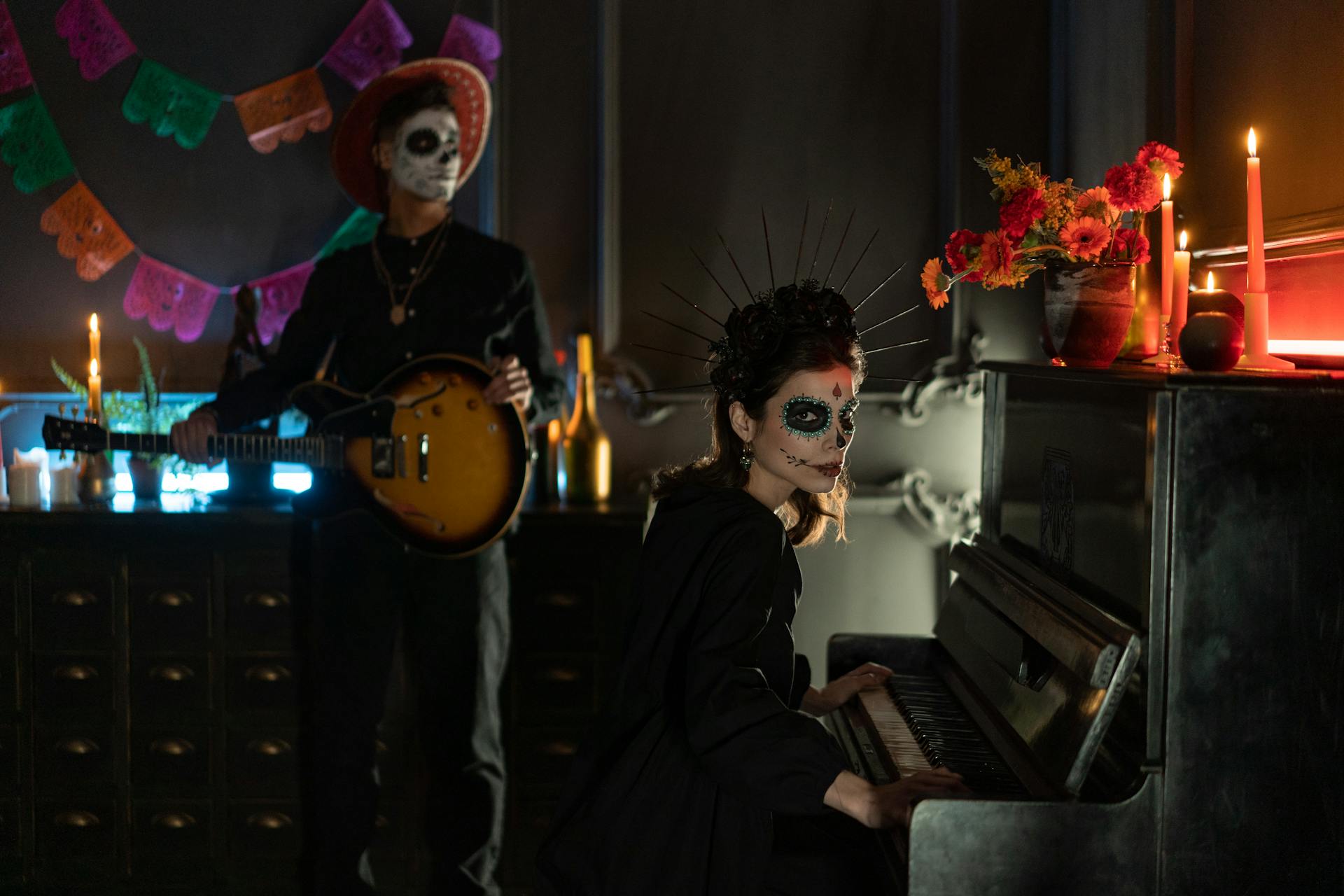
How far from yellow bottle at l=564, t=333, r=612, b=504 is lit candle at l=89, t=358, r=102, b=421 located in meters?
1.42

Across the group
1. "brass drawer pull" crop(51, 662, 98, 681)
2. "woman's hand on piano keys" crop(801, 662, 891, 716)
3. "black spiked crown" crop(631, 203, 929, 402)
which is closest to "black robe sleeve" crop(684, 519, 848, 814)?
"black spiked crown" crop(631, 203, 929, 402)

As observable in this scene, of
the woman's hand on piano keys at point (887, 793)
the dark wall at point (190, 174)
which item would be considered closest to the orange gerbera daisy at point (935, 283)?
the woman's hand on piano keys at point (887, 793)

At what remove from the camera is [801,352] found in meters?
1.88

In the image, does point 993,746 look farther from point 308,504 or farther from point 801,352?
point 308,504

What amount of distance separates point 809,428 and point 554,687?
1.61 metres

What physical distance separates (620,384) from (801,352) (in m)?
1.92

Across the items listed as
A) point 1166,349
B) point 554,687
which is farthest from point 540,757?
point 1166,349

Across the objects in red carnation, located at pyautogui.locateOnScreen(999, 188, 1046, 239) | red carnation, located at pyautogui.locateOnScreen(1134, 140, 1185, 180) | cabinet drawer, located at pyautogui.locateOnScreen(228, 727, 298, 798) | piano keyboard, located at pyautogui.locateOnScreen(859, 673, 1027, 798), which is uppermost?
red carnation, located at pyautogui.locateOnScreen(1134, 140, 1185, 180)

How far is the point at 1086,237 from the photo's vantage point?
6.41 feet

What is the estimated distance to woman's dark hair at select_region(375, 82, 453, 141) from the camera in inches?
127

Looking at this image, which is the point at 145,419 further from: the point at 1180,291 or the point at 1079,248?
the point at 1180,291

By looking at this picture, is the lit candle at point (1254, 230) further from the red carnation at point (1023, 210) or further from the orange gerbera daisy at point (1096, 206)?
the red carnation at point (1023, 210)

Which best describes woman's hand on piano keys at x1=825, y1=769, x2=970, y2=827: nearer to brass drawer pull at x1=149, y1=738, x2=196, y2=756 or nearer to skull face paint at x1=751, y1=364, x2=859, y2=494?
skull face paint at x1=751, y1=364, x2=859, y2=494

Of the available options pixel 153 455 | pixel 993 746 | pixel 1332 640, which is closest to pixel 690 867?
pixel 993 746
